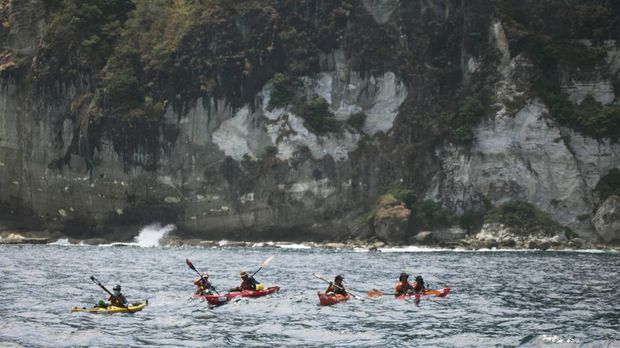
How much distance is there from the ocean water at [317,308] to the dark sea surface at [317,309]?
0.17 feet

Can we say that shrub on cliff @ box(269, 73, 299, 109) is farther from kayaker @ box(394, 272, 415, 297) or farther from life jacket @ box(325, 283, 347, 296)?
life jacket @ box(325, 283, 347, 296)

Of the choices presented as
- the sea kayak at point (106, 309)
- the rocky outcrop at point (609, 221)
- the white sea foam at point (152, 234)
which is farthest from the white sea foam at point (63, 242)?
the sea kayak at point (106, 309)

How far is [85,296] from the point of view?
46219 millimetres

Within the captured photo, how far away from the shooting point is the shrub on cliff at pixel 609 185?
329ft

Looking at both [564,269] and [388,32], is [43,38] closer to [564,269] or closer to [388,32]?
[388,32]

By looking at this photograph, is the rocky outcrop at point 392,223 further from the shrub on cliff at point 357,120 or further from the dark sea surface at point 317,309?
the dark sea surface at point 317,309

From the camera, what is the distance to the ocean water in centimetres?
3381

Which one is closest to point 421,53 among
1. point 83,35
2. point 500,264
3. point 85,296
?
point 83,35

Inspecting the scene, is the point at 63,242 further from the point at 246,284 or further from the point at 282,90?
the point at 246,284

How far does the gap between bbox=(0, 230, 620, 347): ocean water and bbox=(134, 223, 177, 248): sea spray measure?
40416mm

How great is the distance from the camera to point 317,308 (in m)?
42.9

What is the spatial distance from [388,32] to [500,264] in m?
49.8

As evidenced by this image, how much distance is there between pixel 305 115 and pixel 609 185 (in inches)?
1340

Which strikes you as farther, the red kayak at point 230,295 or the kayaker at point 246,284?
the kayaker at point 246,284
